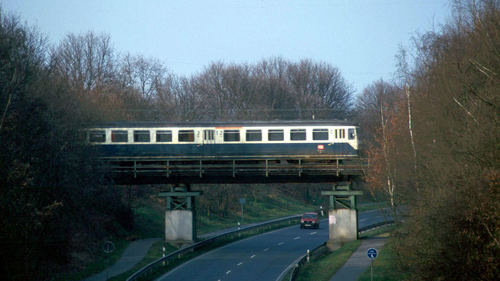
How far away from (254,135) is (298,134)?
2.90 m

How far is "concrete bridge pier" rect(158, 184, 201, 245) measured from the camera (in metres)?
34.7

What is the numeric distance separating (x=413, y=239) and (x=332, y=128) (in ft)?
67.8

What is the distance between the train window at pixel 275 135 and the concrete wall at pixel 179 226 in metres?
7.54

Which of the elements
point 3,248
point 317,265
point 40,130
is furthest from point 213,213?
point 3,248

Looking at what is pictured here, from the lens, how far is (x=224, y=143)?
38.5 metres

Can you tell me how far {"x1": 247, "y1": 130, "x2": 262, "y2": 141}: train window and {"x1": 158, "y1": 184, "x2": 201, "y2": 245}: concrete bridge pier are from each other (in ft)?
18.5

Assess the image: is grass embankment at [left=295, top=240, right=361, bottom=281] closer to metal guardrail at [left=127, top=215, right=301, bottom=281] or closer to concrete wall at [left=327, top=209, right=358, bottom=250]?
concrete wall at [left=327, top=209, right=358, bottom=250]

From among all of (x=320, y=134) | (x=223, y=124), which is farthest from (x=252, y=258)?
(x=320, y=134)

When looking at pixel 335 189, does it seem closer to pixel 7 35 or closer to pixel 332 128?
pixel 332 128

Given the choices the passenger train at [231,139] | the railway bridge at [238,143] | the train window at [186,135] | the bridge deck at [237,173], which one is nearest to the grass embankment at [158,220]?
the bridge deck at [237,173]

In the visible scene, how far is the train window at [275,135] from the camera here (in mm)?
38375

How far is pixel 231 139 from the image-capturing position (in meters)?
38.5

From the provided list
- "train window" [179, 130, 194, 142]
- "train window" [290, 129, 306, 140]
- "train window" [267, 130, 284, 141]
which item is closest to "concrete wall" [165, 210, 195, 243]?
"train window" [179, 130, 194, 142]

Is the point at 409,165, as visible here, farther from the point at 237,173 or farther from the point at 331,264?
the point at 237,173
